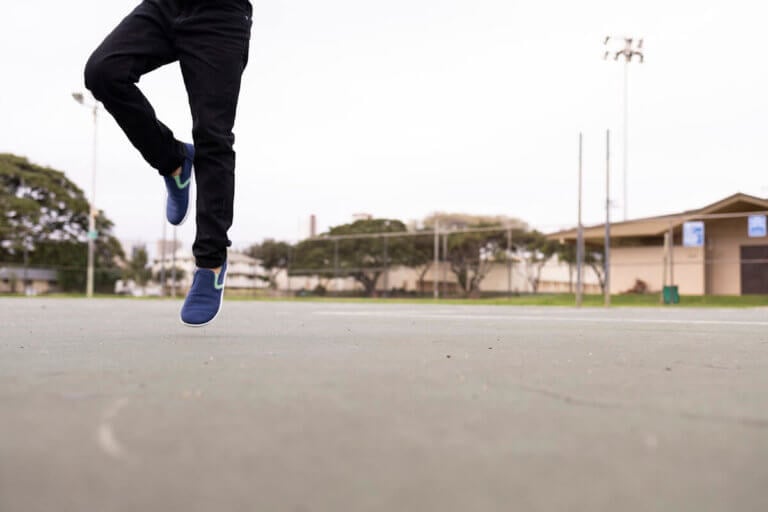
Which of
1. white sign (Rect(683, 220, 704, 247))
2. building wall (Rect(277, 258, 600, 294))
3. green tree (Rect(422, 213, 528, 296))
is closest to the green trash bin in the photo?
white sign (Rect(683, 220, 704, 247))

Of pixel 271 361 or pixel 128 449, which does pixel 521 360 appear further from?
pixel 128 449

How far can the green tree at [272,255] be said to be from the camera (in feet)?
74.6

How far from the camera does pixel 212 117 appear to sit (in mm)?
1779

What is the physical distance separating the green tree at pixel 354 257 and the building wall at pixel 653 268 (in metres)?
6.66

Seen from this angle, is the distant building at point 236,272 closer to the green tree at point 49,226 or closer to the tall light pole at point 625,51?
the green tree at point 49,226

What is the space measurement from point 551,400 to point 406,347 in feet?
2.36

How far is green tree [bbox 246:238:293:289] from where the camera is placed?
74.6 feet

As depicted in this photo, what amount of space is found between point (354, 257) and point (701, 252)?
34.5 feet

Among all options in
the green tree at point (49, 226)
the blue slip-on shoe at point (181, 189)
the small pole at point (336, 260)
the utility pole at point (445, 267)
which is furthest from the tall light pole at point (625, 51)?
the blue slip-on shoe at point (181, 189)

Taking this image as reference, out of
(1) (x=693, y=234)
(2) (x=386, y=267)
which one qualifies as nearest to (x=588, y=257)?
(1) (x=693, y=234)

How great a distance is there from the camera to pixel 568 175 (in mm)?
26875

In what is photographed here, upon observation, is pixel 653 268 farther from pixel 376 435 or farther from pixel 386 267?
pixel 376 435

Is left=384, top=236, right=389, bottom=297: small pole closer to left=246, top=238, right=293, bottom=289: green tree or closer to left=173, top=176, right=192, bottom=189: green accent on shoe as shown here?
left=246, top=238, right=293, bottom=289: green tree

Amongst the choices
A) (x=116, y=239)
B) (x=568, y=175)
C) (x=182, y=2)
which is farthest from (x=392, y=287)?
(x=182, y=2)
